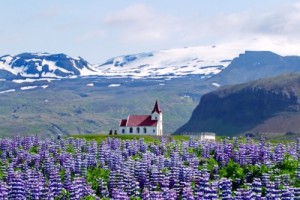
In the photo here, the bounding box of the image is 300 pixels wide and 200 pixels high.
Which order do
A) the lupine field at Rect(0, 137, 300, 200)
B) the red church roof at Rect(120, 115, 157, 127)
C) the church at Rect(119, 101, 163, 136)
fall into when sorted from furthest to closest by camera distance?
the red church roof at Rect(120, 115, 157, 127), the church at Rect(119, 101, 163, 136), the lupine field at Rect(0, 137, 300, 200)

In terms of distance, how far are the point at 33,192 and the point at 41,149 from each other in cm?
2417

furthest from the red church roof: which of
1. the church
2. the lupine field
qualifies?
the lupine field

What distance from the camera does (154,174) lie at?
1441 inches

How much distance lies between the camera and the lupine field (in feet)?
99.8

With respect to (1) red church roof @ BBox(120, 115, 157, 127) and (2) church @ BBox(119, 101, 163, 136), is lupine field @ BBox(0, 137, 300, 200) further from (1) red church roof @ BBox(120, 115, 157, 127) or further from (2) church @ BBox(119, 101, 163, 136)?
(1) red church roof @ BBox(120, 115, 157, 127)

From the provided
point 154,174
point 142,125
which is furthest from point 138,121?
point 154,174

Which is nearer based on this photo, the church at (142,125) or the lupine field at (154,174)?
the lupine field at (154,174)

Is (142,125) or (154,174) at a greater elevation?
(154,174)

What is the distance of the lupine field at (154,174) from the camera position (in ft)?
99.8

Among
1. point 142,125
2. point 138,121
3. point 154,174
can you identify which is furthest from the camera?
point 138,121

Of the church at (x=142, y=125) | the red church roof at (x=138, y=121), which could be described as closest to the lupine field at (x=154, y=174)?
the church at (x=142, y=125)

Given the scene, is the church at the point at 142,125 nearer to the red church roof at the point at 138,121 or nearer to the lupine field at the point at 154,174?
the red church roof at the point at 138,121

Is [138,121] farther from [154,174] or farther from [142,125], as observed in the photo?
[154,174]

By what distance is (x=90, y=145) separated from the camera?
57969mm
